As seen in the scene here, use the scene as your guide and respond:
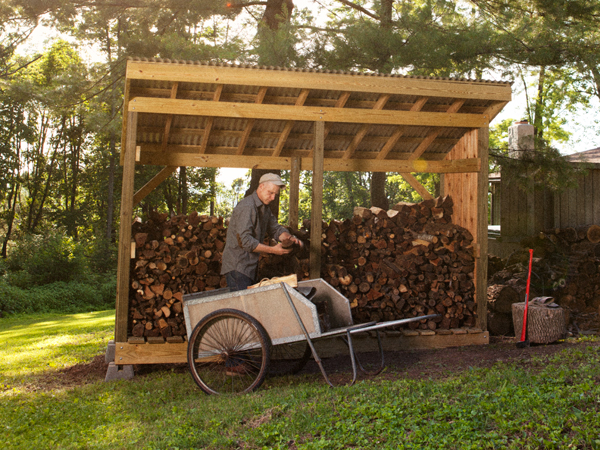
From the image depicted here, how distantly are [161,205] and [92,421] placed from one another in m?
26.0

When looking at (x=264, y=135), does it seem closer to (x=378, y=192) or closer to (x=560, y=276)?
(x=560, y=276)

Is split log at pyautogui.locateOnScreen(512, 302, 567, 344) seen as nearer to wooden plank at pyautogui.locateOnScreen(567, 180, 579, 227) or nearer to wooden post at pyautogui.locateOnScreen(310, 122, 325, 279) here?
wooden post at pyautogui.locateOnScreen(310, 122, 325, 279)

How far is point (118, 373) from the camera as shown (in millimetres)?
6461

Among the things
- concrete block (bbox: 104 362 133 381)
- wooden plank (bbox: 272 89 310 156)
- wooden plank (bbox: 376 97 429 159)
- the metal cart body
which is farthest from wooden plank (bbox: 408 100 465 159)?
concrete block (bbox: 104 362 133 381)

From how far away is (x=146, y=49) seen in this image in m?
11.4

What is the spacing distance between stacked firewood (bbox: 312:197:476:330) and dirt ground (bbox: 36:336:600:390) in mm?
629

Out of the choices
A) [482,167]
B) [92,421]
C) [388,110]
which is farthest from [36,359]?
[482,167]

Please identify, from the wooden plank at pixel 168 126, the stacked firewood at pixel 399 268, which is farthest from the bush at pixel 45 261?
the stacked firewood at pixel 399 268

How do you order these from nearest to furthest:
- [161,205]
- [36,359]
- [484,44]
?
1. [36,359]
2. [484,44]
3. [161,205]

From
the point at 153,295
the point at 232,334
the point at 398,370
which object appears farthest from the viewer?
the point at 153,295

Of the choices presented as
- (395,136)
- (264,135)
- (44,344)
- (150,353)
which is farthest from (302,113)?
(44,344)

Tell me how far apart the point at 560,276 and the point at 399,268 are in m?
4.07

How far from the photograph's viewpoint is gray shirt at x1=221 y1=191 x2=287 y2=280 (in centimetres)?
590

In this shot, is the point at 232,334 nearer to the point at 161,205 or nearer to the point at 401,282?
the point at 401,282
